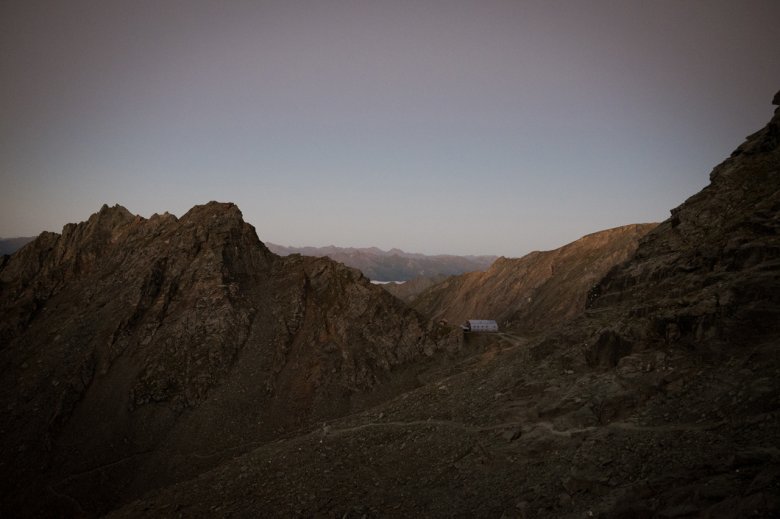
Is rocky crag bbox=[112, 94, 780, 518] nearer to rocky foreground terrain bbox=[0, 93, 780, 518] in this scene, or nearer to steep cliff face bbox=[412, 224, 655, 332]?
rocky foreground terrain bbox=[0, 93, 780, 518]

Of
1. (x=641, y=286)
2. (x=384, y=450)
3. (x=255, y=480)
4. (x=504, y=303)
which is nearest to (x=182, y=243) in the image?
(x=255, y=480)

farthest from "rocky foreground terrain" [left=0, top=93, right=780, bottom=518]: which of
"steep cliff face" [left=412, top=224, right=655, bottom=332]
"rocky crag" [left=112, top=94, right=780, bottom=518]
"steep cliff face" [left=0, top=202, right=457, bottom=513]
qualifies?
"steep cliff face" [left=412, top=224, right=655, bottom=332]

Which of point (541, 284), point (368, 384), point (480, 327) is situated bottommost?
point (368, 384)

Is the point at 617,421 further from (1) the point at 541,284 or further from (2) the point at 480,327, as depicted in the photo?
(1) the point at 541,284

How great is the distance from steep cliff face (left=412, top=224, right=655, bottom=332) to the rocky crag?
45.3m

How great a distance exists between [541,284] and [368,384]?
5661cm

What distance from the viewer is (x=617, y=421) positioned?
22.3m

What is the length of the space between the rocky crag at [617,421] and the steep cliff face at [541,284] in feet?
148

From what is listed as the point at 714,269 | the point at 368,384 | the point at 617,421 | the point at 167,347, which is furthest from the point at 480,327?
the point at 617,421

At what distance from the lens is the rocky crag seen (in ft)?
55.0

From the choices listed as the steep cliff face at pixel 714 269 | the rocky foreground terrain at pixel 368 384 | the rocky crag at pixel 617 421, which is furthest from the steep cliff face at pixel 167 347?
the steep cliff face at pixel 714 269

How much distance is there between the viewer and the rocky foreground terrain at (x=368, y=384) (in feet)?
63.5

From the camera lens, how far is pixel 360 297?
6297cm

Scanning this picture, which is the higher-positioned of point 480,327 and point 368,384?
point 480,327
